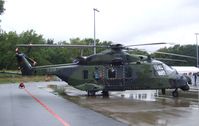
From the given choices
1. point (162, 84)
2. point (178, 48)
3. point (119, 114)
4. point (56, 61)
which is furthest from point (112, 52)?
point (178, 48)

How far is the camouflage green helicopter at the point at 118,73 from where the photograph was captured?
23.8 meters

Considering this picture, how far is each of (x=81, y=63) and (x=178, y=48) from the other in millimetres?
107857

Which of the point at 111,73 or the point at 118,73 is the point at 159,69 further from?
the point at 111,73

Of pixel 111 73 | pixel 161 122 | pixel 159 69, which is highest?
pixel 159 69

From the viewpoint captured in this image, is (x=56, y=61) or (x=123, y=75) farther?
(x=56, y=61)

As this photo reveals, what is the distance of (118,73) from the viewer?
24766 millimetres

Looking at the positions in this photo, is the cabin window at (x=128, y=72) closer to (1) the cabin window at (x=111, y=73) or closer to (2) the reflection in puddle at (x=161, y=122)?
(1) the cabin window at (x=111, y=73)

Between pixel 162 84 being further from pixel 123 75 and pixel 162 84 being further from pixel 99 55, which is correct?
pixel 99 55

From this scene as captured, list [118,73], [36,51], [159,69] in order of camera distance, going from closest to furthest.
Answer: [159,69] → [118,73] → [36,51]

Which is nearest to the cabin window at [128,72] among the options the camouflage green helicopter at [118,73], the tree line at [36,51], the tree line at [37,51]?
the camouflage green helicopter at [118,73]

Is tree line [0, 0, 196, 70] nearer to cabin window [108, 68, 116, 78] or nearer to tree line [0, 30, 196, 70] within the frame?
tree line [0, 30, 196, 70]

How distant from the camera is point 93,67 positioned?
2534 centimetres

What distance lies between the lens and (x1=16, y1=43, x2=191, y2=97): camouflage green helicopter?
936 inches

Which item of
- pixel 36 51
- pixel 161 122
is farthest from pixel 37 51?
pixel 161 122
